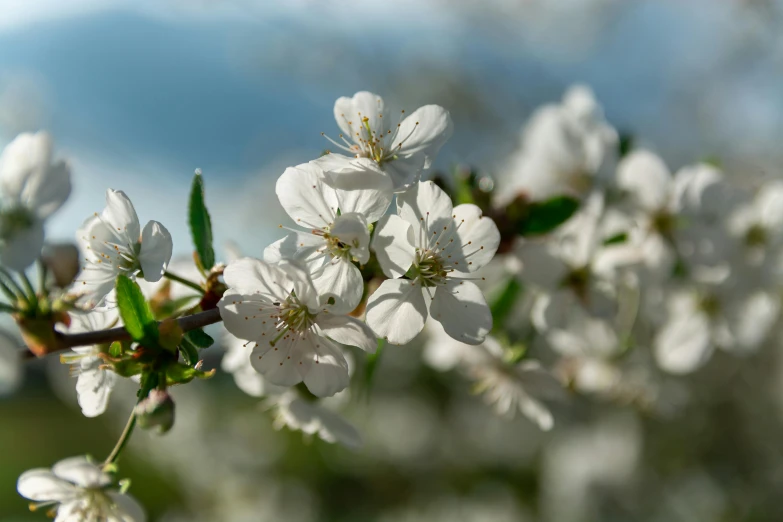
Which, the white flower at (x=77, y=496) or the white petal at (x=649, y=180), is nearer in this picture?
the white flower at (x=77, y=496)

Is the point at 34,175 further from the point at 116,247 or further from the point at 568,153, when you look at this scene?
the point at 568,153

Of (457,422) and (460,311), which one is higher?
(460,311)

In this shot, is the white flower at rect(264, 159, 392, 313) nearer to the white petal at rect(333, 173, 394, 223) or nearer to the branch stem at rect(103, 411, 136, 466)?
the white petal at rect(333, 173, 394, 223)

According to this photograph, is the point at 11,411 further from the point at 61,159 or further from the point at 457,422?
the point at 61,159

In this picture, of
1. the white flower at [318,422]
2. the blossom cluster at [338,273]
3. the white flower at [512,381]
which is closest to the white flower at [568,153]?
the blossom cluster at [338,273]

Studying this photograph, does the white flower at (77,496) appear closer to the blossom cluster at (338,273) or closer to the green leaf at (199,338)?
the blossom cluster at (338,273)

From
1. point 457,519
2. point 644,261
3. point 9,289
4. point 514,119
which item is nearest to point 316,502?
point 457,519
